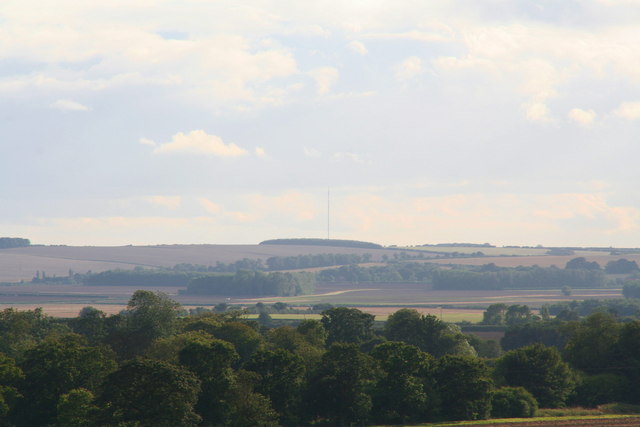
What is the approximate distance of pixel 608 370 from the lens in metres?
153

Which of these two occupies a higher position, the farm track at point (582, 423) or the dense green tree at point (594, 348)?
the dense green tree at point (594, 348)

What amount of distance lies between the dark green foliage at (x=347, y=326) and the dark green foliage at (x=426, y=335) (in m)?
4.83

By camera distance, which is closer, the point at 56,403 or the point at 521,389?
the point at 56,403

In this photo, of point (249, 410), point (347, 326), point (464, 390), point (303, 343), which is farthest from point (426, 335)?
point (249, 410)

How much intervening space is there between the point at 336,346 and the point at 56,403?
3851 centimetres

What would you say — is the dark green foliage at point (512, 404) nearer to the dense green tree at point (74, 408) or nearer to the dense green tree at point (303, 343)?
the dense green tree at point (303, 343)

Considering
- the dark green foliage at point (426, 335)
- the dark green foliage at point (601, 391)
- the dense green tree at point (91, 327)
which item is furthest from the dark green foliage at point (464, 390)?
the dense green tree at point (91, 327)

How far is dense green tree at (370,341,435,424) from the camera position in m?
127

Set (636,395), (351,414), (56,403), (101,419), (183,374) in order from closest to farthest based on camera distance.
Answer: (101,419), (183,374), (56,403), (351,414), (636,395)

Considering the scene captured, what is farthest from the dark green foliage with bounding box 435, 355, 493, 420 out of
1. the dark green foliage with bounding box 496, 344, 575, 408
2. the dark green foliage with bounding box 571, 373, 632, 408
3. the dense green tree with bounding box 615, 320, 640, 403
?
the dense green tree with bounding box 615, 320, 640, 403

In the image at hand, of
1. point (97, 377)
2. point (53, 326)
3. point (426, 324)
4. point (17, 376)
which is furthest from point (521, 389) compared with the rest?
point (53, 326)

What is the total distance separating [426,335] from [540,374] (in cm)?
3431

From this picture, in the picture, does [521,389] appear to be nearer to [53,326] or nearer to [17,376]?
[17,376]

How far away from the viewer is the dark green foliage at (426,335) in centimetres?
17125
